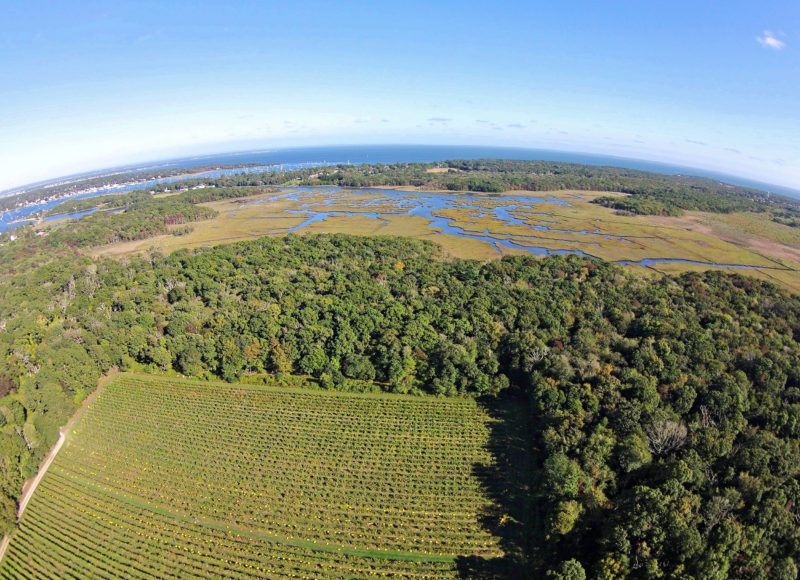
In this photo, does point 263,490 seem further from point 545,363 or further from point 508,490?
point 545,363

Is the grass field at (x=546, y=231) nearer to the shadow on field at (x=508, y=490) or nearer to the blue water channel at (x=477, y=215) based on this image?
the blue water channel at (x=477, y=215)

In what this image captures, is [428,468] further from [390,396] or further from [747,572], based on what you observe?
[747,572]

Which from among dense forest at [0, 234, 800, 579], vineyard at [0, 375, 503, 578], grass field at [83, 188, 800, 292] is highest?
grass field at [83, 188, 800, 292]

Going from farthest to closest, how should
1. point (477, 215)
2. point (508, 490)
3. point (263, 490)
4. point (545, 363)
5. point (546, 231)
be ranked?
point (477, 215)
point (546, 231)
point (545, 363)
point (263, 490)
point (508, 490)

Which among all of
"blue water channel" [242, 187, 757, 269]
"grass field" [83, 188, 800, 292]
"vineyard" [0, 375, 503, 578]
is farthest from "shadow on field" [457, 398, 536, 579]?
"blue water channel" [242, 187, 757, 269]

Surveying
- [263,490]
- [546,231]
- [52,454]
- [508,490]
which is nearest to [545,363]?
[508,490]

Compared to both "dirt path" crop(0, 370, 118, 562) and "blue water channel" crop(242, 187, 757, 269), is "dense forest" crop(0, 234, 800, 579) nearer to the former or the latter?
"dirt path" crop(0, 370, 118, 562)
